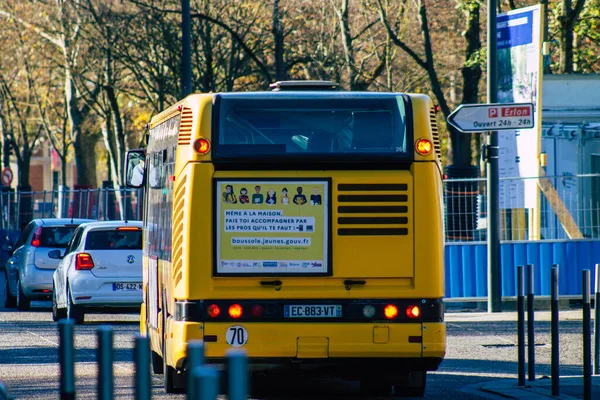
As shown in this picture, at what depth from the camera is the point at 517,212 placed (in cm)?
2114

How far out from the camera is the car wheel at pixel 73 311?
1867 centimetres

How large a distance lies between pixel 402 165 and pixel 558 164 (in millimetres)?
14347

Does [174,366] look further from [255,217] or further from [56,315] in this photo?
[56,315]

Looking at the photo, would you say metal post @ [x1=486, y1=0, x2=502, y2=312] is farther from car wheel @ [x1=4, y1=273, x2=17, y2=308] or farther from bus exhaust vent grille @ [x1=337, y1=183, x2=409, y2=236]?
bus exhaust vent grille @ [x1=337, y1=183, x2=409, y2=236]

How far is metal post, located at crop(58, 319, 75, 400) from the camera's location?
636cm

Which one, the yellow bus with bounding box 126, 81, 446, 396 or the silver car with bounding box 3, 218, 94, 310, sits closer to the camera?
the yellow bus with bounding box 126, 81, 446, 396

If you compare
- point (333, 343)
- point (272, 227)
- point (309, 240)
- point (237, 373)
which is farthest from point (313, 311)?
point (237, 373)

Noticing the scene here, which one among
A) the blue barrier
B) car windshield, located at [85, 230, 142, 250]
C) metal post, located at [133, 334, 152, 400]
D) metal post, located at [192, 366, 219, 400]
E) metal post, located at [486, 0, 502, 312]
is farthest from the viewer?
the blue barrier

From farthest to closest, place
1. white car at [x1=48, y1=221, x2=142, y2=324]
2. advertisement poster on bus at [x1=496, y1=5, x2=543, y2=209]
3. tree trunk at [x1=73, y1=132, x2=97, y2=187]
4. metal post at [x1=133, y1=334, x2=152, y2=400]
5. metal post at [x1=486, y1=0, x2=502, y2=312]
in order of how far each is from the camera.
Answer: tree trunk at [x1=73, y1=132, x2=97, y2=187] → advertisement poster on bus at [x1=496, y1=5, x2=543, y2=209] → metal post at [x1=486, y1=0, x2=502, y2=312] → white car at [x1=48, y1=221, x2=142, y2=324] → metal post at [x1=133, y1=334, x2=152, y2=400]

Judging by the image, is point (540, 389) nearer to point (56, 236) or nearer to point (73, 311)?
point (73, 311)

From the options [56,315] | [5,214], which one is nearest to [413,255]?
[56,315]

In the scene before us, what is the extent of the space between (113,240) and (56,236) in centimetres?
367

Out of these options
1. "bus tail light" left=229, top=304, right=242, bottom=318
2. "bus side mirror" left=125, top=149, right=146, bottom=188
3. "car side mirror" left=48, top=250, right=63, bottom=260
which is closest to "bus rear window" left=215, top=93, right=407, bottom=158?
"bus tail light" left=229, top=304, right=242, bottom=318

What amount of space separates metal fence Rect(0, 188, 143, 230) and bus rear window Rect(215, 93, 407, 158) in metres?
19.5
